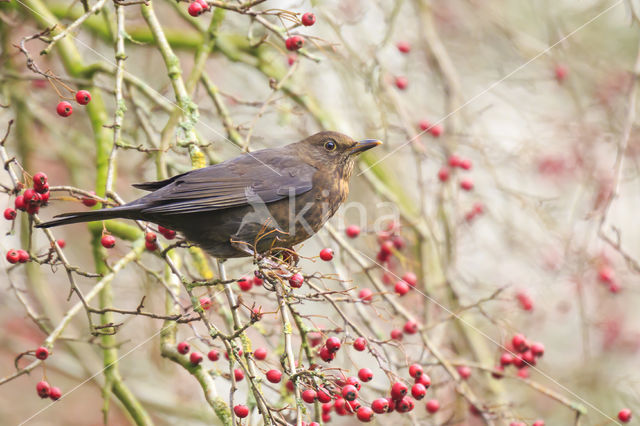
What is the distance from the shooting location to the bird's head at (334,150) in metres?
3.56

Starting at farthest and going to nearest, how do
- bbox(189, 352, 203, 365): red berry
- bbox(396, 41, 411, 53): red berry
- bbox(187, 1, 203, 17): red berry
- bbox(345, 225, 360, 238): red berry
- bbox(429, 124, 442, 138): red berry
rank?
bbox(396, 41, 411, 53): red berry → bbox(429, 124, 442, 138): red berry → bbox(345, 225, 360, 238): red berry → bbox(187, 1, 203, 17): red berry → bbox(189, 352, 203, 365): red berry

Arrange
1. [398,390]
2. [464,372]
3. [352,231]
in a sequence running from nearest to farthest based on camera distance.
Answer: [398,390] → [464,372] → [352,231]

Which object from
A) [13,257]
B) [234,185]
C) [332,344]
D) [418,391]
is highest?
[234,185]

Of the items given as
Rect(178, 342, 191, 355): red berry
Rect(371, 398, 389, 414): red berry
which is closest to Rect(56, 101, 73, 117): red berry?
Rect(178, 342, 191, 355): red berry

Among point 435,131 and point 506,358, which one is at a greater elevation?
point 435,131

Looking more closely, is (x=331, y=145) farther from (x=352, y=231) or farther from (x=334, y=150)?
(x=352, y=231)

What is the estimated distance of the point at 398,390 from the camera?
2576 mm

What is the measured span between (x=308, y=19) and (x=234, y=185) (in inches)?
34.2

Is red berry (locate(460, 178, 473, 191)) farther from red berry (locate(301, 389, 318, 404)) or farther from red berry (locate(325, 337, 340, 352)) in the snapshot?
red berry (locate(301, 389, 318, 404))

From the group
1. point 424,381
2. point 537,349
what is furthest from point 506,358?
point 424,381

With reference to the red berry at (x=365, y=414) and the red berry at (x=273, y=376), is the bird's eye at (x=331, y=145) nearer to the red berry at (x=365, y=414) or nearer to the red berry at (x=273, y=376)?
the red berry at (x=273, y=376)

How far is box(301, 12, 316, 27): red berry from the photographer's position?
3033mm

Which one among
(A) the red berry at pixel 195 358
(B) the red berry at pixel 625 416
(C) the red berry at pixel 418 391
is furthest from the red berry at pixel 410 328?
(B) the red berry at pixel 625 416

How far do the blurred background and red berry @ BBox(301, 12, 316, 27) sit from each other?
7 centimetres
